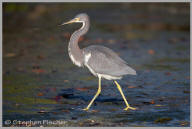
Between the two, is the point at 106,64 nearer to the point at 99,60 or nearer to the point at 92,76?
the point at 99,60

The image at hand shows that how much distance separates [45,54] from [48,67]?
6.26ft

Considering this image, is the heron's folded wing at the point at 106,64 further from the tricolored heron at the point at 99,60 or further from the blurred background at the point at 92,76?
the blurred background at the point at 92,76

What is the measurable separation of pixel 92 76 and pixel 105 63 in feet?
9.91

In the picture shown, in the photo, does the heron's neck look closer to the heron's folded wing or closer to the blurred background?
the heron's folded wing

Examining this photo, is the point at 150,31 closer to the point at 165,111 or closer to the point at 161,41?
the point at 161,41

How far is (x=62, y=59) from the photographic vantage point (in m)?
13.3

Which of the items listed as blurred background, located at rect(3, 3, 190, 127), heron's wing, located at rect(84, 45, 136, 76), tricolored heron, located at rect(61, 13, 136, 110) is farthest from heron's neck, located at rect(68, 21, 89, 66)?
blurred background, located at rect(3, 3, 190, 127)

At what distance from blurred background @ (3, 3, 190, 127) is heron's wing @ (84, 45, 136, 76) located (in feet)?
2.22

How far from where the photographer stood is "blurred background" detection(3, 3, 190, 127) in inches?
308

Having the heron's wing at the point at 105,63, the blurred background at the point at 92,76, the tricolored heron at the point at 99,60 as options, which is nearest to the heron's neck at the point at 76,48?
the tricolored heron at the point at 99,60

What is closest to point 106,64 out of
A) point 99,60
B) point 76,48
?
point 99,60

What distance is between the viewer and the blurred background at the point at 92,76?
7.83 m

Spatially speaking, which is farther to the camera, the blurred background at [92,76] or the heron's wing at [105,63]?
the heron's wing at [105,63]

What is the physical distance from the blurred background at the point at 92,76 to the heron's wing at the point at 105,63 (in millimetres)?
677
